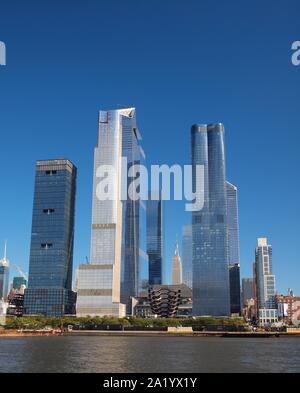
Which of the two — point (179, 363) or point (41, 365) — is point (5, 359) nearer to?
point (41, 365)

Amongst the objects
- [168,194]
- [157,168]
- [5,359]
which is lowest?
[5,359]

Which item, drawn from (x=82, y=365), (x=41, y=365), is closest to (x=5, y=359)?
(x=41, y=365)

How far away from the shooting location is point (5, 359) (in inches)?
3054
